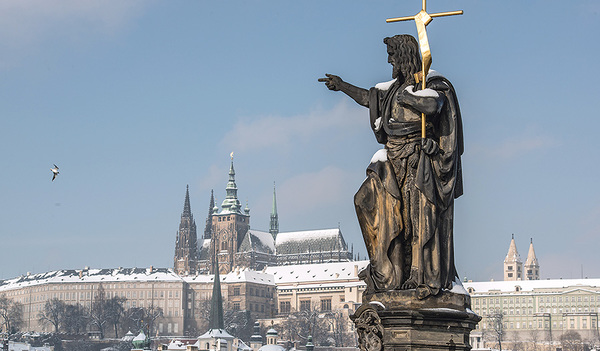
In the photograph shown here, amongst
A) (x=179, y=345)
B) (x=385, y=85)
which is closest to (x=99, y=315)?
(x=179, y=345)

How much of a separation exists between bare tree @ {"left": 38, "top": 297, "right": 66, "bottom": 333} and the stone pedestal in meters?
185

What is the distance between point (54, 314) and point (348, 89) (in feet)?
614

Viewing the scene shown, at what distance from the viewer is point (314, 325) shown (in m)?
181

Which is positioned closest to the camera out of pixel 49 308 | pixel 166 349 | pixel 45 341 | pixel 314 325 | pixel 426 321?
pixel 426 321

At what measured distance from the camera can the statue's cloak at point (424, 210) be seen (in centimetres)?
738

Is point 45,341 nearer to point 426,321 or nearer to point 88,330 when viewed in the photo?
point 88,330

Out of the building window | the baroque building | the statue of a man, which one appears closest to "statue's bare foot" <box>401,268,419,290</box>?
the statue of a man

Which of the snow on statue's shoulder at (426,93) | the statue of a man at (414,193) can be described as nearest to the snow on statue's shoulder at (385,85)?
the statue of a man at (414,193)

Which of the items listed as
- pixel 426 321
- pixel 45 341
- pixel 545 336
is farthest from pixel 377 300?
pixel 545 336

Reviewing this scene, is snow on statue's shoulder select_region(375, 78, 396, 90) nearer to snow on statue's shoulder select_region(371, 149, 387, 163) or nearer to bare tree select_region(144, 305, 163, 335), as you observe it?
snow on statue's shoulder select_region(371, 149, 387, 163)

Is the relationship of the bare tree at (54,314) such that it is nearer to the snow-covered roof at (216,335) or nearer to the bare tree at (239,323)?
the bare tree at (239,323)

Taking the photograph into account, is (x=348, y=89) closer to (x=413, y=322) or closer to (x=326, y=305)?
(x=413, y=322)

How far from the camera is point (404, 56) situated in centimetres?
775

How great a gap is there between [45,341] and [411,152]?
554 feet
